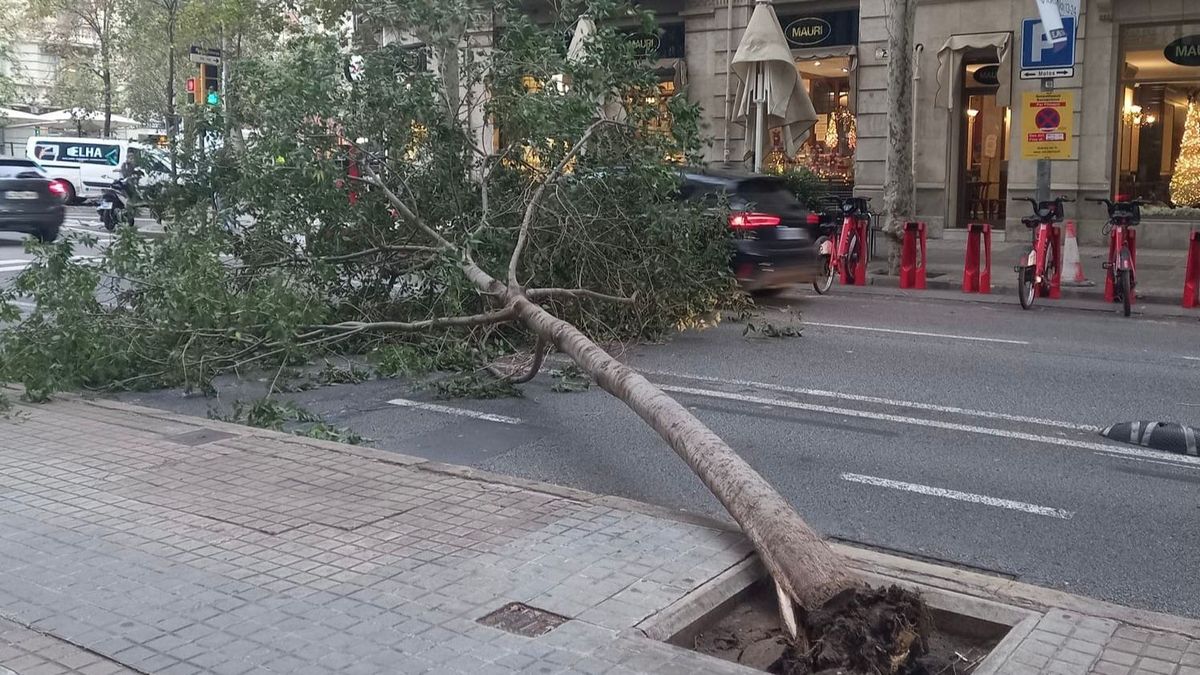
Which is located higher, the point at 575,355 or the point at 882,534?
the point at 575,355

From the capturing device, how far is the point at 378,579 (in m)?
5.00

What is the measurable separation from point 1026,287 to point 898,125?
4.28 m

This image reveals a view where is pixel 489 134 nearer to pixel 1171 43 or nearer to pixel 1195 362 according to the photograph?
pixel 1195 362

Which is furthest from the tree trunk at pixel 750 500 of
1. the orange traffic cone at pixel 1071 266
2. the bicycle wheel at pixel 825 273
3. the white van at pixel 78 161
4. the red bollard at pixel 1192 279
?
the white van at pixel 78 161

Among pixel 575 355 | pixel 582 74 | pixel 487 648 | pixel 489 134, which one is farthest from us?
pixel 489 134

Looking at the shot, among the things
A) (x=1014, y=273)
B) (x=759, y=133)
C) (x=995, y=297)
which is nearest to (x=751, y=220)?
(x=995, y=297)

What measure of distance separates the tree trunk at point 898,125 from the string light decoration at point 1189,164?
5652 mm

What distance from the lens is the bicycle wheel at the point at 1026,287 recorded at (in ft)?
47.6

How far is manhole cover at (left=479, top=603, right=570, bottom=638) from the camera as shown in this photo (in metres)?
4.49

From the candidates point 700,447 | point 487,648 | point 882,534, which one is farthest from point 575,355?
point 487,648

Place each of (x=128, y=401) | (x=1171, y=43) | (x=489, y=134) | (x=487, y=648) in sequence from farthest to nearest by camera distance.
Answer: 1. (x=1171, y=43)
2. (x=489, y=134)
3. (x=128, y=401)
4. (x=487, y=648)

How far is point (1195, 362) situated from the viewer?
10.7 m

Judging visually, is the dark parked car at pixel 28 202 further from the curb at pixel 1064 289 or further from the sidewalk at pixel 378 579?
the sidewalk at pixel 378 579

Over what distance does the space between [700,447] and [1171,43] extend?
1796 cm
